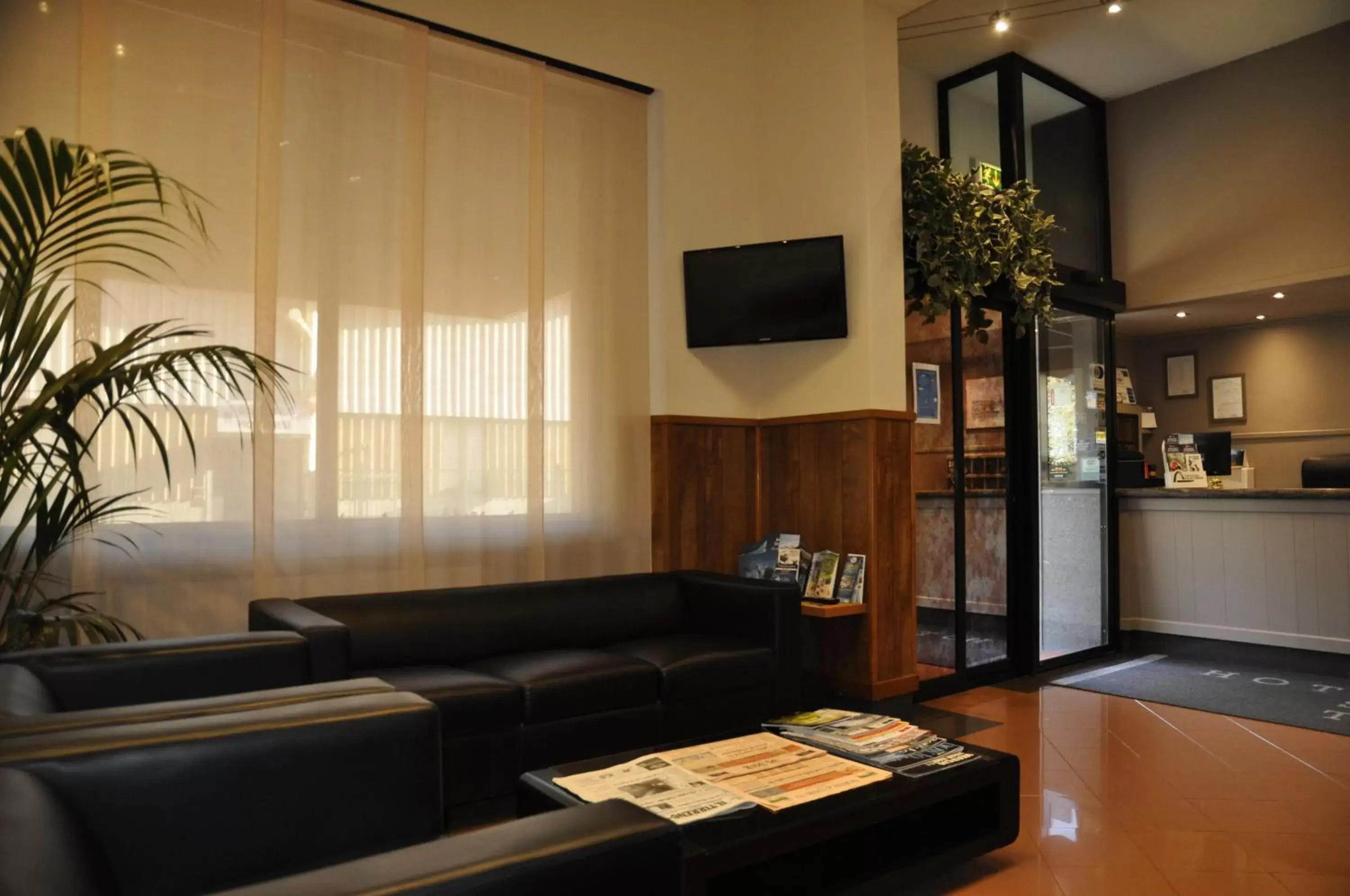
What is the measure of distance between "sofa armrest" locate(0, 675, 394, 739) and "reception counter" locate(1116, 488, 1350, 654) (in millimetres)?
5527

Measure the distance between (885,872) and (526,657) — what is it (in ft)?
5.34

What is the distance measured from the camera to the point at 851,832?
2.17m

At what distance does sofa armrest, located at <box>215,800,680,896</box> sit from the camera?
0.94 metres

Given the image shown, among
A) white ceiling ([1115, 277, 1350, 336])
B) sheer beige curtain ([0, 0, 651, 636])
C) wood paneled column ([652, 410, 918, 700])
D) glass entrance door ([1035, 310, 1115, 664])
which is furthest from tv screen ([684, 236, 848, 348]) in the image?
white ceiling ([1115, 277, 1350, 336])

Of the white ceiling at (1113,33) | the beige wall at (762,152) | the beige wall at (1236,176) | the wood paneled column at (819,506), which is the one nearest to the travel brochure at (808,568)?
the wood paneled column at (819,506)

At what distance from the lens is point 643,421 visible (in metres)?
4.45

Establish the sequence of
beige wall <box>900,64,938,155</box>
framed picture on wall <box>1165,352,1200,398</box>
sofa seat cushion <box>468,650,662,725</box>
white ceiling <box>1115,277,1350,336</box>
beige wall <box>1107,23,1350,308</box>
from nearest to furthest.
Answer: sofa seat cushion <box>468,650,662,725</box> < beige wall <box>900,64,938,155</box> < beige wall <box>1107,23,1350,308</box> < white ceiling <box>1115,277,1350,336</box> < framed picture on wall <box>1165,352,1200,398</box>

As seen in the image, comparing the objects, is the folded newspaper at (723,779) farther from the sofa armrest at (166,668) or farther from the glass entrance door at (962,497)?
the glass entrance door at (962,497)

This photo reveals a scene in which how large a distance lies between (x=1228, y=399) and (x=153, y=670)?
8363mm

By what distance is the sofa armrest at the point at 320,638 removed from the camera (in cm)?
254

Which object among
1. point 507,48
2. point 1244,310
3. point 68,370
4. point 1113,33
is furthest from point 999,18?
point 68,370

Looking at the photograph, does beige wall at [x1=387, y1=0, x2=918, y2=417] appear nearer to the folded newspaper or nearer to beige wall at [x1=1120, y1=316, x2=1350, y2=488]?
the folded newspaper

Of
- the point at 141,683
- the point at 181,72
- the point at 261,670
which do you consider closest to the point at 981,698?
the point at 261,670

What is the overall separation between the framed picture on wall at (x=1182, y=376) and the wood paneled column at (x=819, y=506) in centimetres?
489
